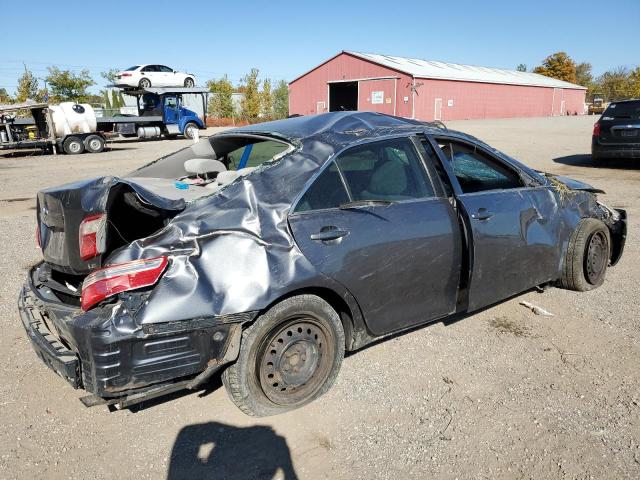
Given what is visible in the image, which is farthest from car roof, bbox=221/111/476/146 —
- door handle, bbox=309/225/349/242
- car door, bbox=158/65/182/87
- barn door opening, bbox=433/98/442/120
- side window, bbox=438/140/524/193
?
barn door opening, bbox=433/98/442/120

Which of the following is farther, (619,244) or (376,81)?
(376,81)

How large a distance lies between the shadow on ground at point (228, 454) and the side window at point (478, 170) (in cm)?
231

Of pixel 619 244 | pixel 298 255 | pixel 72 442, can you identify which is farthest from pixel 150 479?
pixel 619 244

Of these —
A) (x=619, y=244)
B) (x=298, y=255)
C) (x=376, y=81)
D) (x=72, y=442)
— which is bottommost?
(x=72, y=442)

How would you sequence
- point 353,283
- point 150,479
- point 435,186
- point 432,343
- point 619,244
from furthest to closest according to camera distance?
1. point 619,244
2. point 432,343
3. point 435,186
4. point 353,283
5. point 150,479

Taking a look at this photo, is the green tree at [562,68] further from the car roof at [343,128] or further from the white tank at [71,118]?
the car roof at [343,128]

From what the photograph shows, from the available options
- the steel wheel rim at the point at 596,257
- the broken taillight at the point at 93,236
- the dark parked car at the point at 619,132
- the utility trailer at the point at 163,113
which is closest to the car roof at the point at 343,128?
the broken taillight at the point at 93,236

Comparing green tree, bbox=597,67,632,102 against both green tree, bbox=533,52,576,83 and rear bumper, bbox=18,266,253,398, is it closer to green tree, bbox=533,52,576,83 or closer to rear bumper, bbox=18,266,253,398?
green tree, bbox=533,52,576,83

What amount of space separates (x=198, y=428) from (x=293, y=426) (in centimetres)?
53

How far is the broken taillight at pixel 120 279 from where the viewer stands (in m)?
2.41

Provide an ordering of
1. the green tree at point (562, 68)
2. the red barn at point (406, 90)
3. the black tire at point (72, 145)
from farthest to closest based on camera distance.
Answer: the green tree at point (562, 68), the red barn at point (406, 90), the black tire at point (72, 145)

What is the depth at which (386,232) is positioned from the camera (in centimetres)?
307

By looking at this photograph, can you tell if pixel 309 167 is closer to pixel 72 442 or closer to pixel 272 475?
pixel 272 475

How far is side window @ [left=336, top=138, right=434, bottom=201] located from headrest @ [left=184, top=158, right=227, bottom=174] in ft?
3.88
